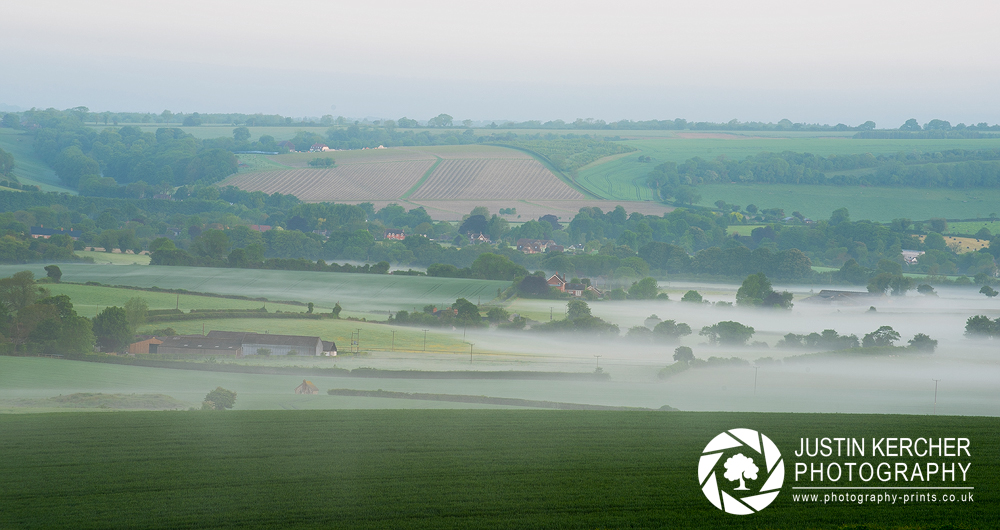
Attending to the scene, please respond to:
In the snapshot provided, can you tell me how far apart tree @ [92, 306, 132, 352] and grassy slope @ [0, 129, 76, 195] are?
82.3m

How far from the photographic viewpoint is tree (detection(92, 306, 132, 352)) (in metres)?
31.5

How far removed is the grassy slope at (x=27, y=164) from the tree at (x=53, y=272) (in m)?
63.4

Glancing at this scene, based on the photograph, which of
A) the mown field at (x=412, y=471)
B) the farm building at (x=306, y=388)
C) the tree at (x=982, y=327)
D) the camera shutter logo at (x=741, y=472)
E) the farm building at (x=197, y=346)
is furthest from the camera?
the tree at (x=982, y=327)

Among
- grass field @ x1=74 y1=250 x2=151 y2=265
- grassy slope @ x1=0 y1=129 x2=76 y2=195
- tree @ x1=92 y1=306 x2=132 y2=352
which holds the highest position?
grassy slope @ x1=0 y1=129 x2=76 y2=195

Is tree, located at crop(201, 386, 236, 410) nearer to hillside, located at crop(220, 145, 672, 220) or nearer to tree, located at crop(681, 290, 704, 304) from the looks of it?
tree, located at crop(681, 290, 704, 304)

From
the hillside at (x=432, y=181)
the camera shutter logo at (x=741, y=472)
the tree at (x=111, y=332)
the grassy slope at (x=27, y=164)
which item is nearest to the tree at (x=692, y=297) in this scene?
the tree at (x=111, y=332)

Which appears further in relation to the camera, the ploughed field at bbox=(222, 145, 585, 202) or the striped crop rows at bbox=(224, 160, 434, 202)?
the ploughed field at bbox=(222, 145, 585, 202)

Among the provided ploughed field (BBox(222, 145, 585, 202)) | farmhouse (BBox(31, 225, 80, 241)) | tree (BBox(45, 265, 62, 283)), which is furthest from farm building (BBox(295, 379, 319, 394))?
ploughed field (BBox(222, 145, 585, 202))

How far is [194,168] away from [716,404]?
112 m

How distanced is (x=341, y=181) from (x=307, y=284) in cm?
6412

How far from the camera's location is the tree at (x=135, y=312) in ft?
111

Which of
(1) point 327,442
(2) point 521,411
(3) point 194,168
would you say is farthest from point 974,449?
(3) point 194,168

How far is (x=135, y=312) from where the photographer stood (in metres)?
36.8

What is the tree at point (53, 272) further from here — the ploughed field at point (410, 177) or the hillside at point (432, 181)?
the ploughed field at point (410, 177)
